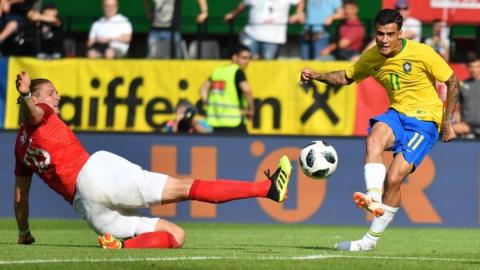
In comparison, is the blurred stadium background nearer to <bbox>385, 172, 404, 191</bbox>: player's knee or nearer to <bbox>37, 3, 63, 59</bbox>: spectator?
<bbox>37, 3, 63, 59</bbox>: spectator

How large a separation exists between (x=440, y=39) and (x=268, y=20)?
274 cm

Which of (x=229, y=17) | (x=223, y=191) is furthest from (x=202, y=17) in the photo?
(x=223, y=191)

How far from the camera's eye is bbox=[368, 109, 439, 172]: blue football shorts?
37.7 ft

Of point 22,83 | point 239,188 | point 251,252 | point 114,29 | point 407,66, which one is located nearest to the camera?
point 22,83

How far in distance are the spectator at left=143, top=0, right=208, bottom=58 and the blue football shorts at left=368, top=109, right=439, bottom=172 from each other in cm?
833

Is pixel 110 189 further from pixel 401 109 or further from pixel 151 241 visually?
pixel 401 109

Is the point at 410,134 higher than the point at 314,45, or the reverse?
the point at 410,134

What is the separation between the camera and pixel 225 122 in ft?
61.5

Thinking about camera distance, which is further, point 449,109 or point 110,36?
point 110,36

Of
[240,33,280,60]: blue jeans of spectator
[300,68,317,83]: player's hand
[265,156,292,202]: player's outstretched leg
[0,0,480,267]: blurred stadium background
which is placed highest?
[300,68,317,83]: player's hand

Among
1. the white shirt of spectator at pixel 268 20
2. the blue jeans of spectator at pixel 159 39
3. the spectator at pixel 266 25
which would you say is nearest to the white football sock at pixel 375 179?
the spectator at pixel 266 25

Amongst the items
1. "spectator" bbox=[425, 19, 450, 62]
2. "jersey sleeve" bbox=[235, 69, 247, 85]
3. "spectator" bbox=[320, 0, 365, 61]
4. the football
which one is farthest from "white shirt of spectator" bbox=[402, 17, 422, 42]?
the football

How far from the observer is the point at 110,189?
10086 mm

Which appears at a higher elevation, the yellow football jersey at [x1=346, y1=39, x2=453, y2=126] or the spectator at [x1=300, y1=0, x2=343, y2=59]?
the yellow football jersey at [x1=346, y1=39, x2=453, y2=126]
